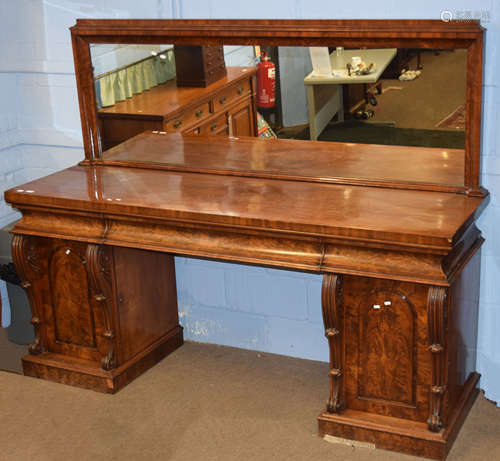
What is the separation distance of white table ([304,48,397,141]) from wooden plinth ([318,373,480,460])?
1.13m

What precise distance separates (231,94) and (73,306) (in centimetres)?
116

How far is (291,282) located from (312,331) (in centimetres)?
26

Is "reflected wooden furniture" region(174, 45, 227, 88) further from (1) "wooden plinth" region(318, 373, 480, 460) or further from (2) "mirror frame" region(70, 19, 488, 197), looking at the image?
(1) "wooden plinth" region(318, 373, 480, 460)

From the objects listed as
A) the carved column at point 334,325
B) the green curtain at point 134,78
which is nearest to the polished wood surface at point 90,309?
the green curtain at point 134,78

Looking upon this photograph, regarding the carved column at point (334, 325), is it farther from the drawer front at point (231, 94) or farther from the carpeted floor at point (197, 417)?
the drawer front at point (231, 94)

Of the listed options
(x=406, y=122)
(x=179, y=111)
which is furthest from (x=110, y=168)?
(x=406, y=122)

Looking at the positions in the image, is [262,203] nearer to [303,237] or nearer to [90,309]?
[303,237]

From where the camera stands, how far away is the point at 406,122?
125 inches

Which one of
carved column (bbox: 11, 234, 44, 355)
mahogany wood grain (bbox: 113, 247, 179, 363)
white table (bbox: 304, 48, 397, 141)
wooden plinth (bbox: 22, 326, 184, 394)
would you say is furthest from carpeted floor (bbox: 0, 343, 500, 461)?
white table (bbox: 304, 48, 397, 141)

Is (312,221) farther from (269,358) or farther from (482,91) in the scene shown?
(269,358)

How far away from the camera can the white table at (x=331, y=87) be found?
10.1 ft

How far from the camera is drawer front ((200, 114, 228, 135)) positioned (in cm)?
352

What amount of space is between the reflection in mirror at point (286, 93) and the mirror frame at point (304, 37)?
0.03 metres

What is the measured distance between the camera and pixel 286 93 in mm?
3355
